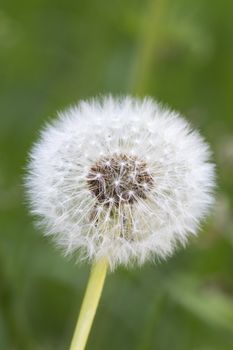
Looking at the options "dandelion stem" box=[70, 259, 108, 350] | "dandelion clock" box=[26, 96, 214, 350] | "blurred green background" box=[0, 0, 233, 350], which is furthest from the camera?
"blurred green background" box=[0, 0, 233, 350]

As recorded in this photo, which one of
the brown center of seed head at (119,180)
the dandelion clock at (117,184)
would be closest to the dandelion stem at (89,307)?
the dandelion clock at (117,184)

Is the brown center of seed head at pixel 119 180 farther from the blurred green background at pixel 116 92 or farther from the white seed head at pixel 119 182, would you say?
the blurred green background at pixel 116 92

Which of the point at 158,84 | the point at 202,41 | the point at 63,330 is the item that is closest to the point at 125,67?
the point at 158,84

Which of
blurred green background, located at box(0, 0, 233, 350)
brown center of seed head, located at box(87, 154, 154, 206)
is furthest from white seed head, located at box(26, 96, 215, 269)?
blurred green background, located at box(0, 0, 233, 350)

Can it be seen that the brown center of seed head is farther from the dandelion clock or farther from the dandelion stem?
the dandelion stem

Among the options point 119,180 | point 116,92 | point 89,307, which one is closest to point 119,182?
point 119,180

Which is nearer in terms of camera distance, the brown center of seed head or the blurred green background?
the brown center of seed head

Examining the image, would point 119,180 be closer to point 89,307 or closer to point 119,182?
point 119,182

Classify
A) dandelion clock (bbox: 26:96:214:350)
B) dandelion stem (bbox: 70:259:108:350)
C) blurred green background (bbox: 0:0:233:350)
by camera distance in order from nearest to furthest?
dandelion stem (bbox: 70:259:108:350) < dandelion clock (bbox: 26:96:214:350) < blurred green background (bbox: 0:0:233:350)
